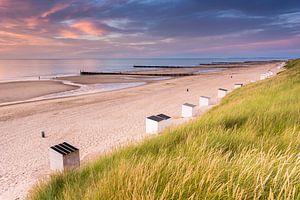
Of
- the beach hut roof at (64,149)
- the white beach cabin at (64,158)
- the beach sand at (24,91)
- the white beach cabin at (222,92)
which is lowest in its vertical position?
the beach sand at (24,91)

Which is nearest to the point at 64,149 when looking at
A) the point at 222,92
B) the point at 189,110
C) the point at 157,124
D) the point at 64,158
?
the point at 64,158

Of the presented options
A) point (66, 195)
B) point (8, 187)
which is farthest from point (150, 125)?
point (66, 195)

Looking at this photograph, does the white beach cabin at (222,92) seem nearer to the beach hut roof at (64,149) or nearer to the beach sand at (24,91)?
the beach hut roof at (64,149)

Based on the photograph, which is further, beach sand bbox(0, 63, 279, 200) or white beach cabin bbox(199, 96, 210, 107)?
white beach cabin bbox(199, 96, 210, 107)

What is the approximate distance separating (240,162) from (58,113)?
1551 cm

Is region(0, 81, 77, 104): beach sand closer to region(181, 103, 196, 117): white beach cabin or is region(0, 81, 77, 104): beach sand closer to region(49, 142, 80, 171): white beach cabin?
region(181, 103, 196, 117): white beach cabin

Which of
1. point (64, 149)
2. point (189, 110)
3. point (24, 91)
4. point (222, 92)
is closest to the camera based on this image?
point (64, 149)

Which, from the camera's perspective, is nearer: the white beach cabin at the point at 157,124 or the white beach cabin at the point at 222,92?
the white beach cabin at the point at 157,124

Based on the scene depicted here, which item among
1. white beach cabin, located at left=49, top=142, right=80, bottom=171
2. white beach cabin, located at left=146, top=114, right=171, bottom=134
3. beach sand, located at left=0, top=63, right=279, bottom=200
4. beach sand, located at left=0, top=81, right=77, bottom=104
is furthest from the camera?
beach sand, located at left=0, top=81, right=77, bottom=104

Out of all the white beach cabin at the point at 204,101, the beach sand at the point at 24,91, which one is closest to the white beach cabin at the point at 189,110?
the white beach cabin at the point at 204,101

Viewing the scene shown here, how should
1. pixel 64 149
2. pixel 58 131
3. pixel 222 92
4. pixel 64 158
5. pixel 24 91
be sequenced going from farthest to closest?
pixel 24 91
pixel 222 92
pixel 58 131
pixel 64 149
pixel 64 158

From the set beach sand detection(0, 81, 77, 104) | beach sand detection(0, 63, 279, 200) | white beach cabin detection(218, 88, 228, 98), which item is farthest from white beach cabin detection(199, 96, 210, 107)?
beach sand detection(0, 81, 77, 104)

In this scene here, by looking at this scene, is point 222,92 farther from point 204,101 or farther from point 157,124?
point 157,124

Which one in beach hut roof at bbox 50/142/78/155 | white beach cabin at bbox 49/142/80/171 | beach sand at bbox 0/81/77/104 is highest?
beach hut roof at bbox 50/142/78/155
